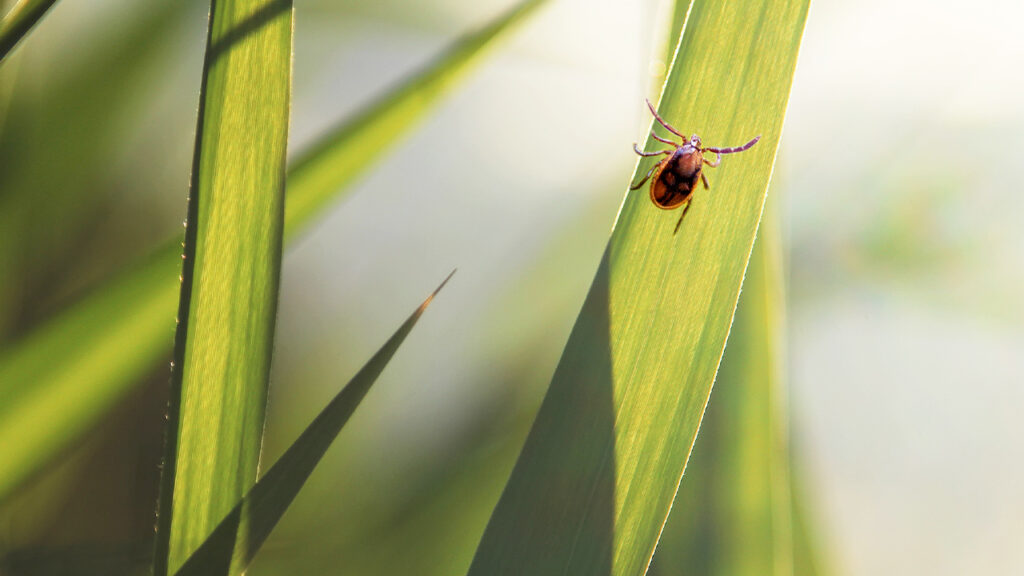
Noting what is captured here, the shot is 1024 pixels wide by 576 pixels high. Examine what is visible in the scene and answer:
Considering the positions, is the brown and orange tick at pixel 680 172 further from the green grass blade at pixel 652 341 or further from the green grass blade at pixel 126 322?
the green grass blade at pixel 126 322

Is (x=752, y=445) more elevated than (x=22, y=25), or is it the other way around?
(x=22, y=25)

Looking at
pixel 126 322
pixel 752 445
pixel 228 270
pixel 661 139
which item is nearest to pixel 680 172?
pixel 661 139

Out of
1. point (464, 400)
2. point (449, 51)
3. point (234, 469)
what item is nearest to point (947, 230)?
point (464, 400)

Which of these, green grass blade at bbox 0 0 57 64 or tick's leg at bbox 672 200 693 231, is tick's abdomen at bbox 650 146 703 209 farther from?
green grass blade at bbox 0 0 57 64

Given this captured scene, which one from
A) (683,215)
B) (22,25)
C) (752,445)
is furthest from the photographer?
(752,445)

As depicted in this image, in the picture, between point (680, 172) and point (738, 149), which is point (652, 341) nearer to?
point (738, 149)

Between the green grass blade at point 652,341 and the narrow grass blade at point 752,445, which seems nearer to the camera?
the green grass blade at point 652,341

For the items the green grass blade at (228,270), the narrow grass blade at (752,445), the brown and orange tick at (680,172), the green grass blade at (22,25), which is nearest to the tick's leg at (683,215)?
the brown and orange tick at (680,172)

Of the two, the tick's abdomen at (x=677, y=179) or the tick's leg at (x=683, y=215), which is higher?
the tick's abdomen at (x=677, y=179)
